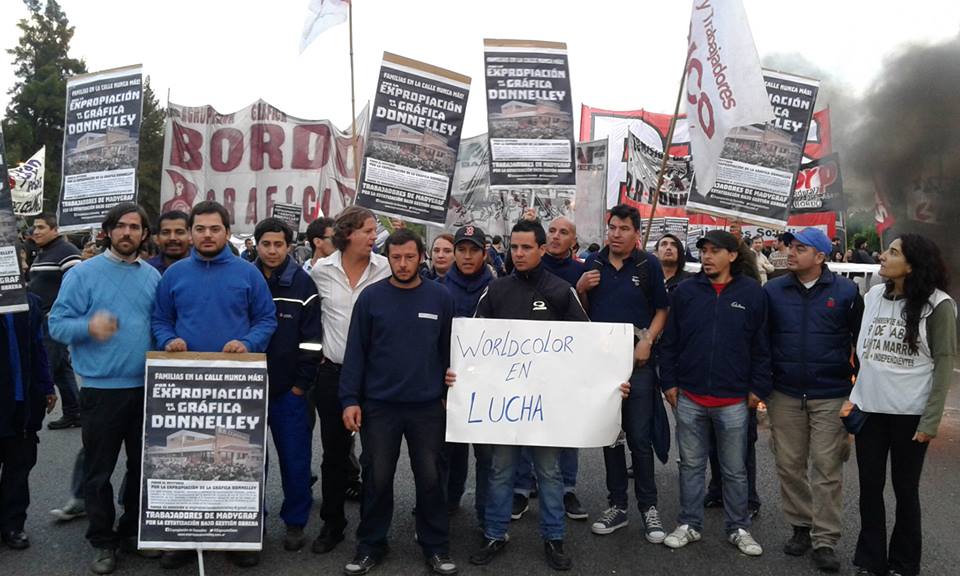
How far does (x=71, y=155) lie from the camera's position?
8000mm

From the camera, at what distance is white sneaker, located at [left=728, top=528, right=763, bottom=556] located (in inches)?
187

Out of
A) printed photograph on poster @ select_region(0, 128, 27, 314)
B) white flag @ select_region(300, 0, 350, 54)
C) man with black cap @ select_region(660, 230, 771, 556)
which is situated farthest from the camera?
white flag @ select_region(300, 0, 350, 54)

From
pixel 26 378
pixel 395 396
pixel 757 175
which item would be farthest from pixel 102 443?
pixel 757 175

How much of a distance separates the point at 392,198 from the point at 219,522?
13.0 ft

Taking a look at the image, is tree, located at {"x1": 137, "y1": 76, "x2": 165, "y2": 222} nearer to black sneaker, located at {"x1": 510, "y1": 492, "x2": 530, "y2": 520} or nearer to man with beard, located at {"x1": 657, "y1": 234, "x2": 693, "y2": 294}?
man with beard, located at {"x1": 657, "y1": 234, "x2": 693, "y2": 294}

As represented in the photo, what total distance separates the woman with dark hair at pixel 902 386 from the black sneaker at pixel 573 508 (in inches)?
69.8

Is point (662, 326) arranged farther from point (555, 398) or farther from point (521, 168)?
point (521, 168)

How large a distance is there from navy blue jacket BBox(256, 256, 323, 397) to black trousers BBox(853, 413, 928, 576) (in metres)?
3.42

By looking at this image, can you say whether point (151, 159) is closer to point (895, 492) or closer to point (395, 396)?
point (395, 396)

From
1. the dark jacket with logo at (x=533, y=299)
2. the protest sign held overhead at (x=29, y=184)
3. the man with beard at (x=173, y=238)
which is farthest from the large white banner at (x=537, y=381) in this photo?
the protest sign held overhead at (x=29, y=184)

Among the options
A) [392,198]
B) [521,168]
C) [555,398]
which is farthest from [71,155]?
[555,398]

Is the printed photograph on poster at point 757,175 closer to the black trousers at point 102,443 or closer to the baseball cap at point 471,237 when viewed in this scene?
the baseball cap at point 471,237

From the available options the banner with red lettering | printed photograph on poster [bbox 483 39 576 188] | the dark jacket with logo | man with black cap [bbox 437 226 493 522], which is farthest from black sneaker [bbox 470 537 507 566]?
the banner with red lettering

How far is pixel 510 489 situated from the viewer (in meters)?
4.66
